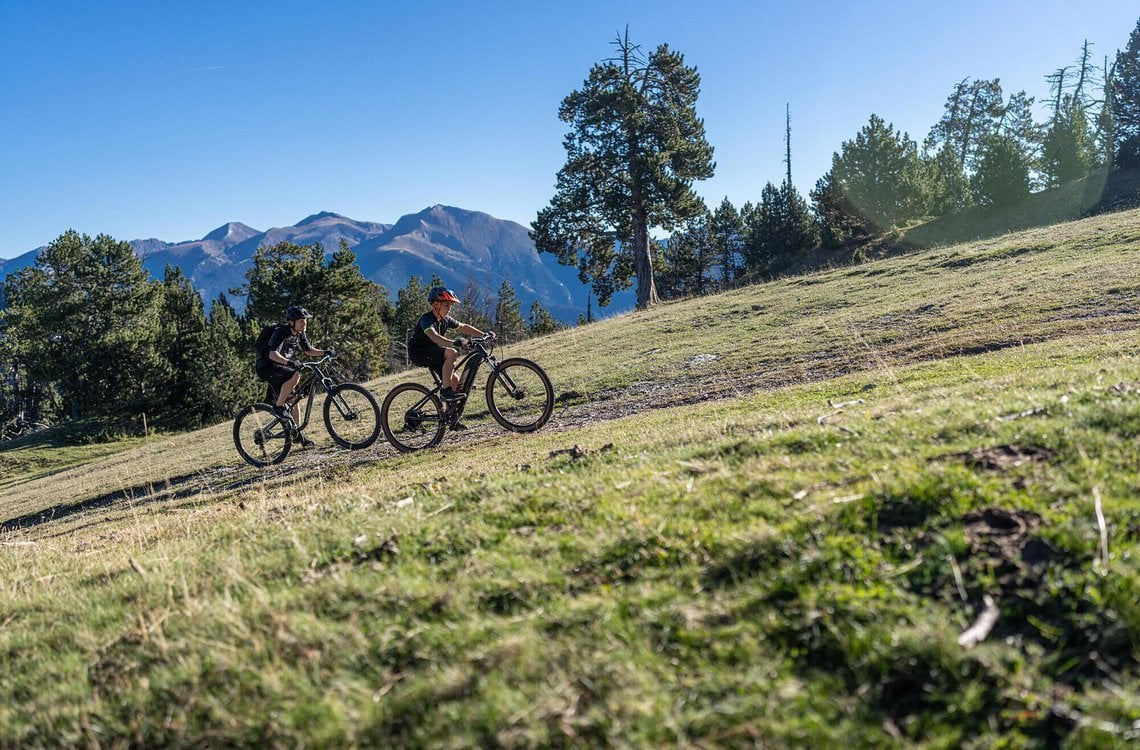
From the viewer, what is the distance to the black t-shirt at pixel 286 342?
476 inches

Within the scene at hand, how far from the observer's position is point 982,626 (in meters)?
2.57

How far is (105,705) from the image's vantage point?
311cm

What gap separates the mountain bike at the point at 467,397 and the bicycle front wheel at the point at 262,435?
115 inches

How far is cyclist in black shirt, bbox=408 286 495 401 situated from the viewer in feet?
35.7

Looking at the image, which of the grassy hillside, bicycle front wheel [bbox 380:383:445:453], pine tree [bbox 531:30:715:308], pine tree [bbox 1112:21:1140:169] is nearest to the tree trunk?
pine tree [bbox 531:30:715:308]

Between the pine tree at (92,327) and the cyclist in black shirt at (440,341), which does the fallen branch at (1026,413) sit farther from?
the pine tree at (92,327)

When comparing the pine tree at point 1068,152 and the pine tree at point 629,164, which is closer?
the pine tree at point 629,164

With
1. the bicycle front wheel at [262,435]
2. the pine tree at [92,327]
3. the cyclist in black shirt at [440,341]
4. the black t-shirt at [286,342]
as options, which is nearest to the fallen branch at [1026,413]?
the cyclist in black shirt at [440,341]

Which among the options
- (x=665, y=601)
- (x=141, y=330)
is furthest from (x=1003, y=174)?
(x=141, y=330)

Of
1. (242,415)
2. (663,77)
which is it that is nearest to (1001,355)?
(242,415)

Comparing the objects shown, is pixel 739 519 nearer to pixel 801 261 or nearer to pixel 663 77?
pixel 663 77

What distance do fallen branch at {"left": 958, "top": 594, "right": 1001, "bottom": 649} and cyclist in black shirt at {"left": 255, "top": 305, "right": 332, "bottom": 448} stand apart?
11221 millimetres

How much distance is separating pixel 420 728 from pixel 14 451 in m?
51.1

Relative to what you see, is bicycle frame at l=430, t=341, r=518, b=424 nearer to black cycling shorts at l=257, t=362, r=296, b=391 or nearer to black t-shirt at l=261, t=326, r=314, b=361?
black t-shirt at l=261, t=326, r=314, b=361
